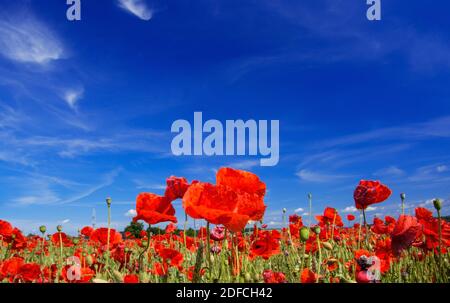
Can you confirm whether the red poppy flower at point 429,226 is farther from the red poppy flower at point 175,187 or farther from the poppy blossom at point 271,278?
the red poppy flower at point 175,187

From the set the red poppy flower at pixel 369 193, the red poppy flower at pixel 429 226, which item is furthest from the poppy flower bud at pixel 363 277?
the red poppy flower at pixel 369 193

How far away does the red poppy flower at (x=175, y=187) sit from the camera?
2.16m

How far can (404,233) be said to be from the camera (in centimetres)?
230

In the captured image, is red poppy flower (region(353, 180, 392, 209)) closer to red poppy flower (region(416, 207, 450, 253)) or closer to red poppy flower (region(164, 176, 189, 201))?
red poppy flower (region(416, 207, 450, 253))

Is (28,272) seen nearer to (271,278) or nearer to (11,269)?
(11,269)

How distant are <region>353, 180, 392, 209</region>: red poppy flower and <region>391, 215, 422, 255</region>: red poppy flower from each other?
2.94ft

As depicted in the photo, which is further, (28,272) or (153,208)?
(28,272)

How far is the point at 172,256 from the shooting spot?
2.68m

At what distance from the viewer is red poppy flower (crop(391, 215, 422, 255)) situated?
7.50 ft

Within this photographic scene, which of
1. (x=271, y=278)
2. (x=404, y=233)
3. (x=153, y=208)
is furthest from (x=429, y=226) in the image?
(x=153, y=208)

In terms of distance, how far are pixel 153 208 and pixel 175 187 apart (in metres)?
0.19
